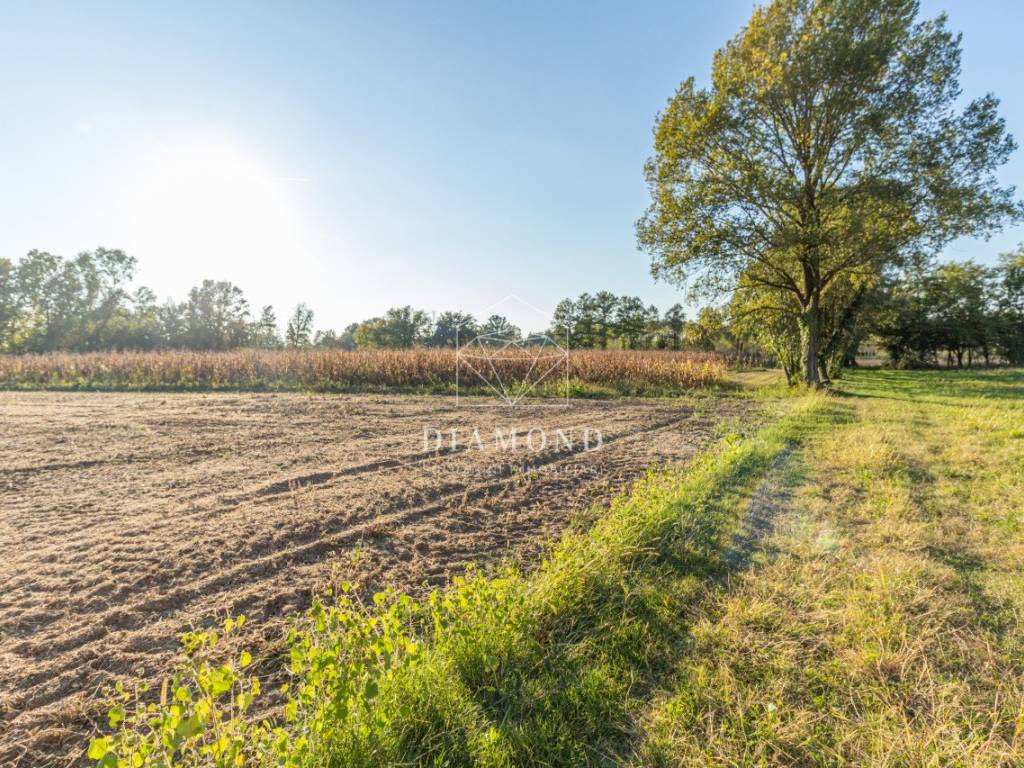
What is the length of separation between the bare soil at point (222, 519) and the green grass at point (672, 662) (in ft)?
1.22

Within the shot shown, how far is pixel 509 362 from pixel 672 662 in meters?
13.7

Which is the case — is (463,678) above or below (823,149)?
below

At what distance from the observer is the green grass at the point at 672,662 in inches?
63.1

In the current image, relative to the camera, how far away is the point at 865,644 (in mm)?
2143

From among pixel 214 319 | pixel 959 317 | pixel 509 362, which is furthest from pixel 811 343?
pixel 214 319

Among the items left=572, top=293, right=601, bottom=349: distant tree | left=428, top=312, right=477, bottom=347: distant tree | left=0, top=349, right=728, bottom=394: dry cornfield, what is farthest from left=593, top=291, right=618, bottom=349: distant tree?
left=0, top=349, right=728, bottom=394: dry cornfield

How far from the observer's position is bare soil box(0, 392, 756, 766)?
2234 mm

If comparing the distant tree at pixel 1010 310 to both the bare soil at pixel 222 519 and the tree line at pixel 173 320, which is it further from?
the bare soil at pixel 222 519

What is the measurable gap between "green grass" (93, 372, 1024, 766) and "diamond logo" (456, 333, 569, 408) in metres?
11.3

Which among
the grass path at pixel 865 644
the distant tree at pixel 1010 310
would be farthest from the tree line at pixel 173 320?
the grass path at pixel 865 644

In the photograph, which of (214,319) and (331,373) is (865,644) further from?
(214,319)

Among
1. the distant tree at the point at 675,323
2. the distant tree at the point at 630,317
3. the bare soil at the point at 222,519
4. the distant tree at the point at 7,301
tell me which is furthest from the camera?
the distant tree at the point at 630,317

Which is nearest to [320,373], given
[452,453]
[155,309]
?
[452,453]

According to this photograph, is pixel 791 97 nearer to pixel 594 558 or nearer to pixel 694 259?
pixel 694 259
